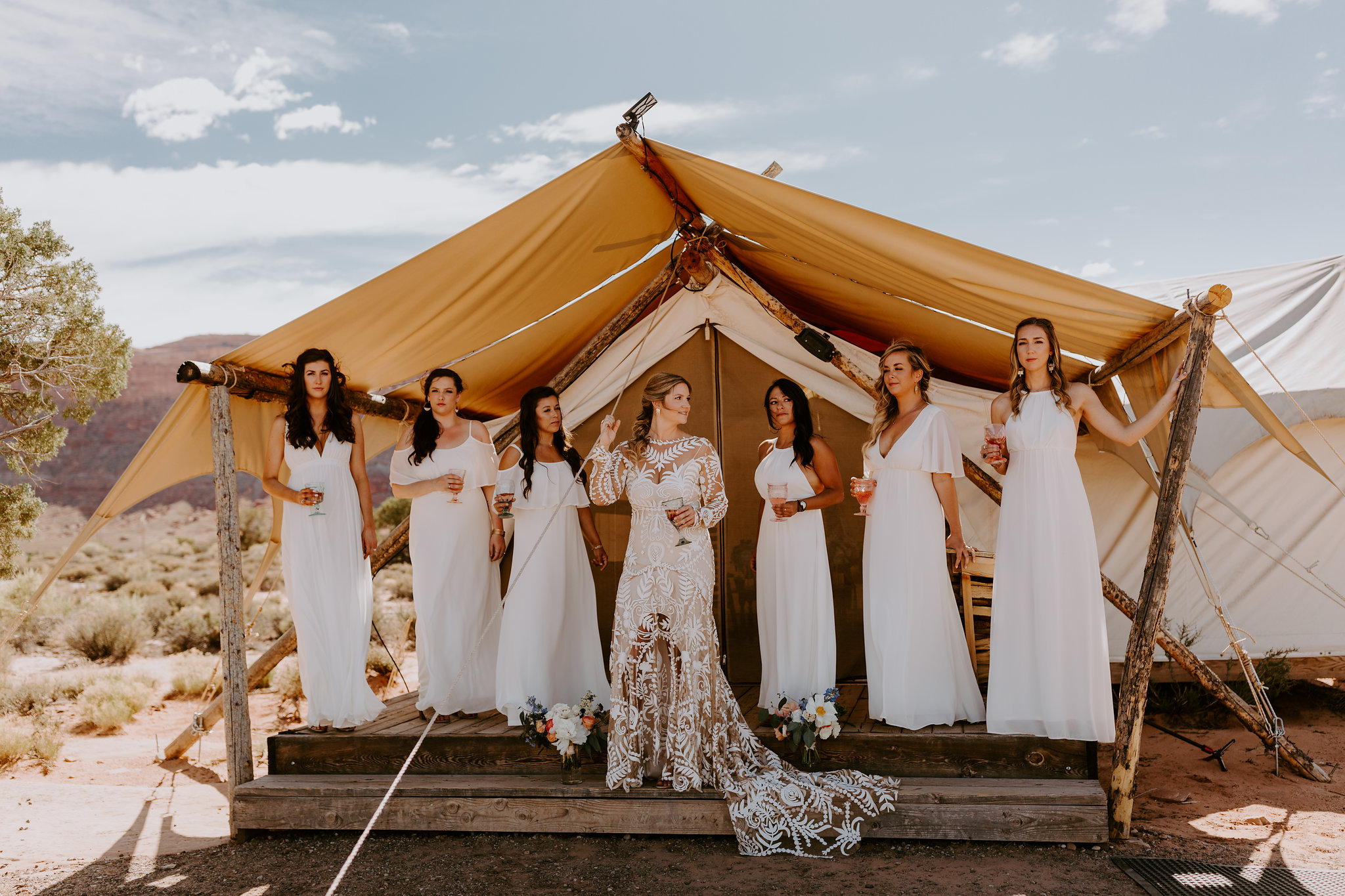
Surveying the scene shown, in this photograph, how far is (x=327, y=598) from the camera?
163 inches

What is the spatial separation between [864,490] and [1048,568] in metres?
0.87

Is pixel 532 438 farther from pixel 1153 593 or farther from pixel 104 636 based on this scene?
pixel 104 636

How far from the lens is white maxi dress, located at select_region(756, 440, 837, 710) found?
163 inches

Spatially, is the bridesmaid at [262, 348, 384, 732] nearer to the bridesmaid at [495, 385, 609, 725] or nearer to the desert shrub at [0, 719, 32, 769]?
the bridesmaid at [495, 385, 609, 725]

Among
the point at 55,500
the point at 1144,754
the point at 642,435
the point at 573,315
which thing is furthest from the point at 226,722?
the point at 55,500

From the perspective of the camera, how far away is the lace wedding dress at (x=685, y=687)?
359cm

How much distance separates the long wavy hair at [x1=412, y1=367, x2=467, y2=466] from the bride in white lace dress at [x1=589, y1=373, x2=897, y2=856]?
1.38 metres

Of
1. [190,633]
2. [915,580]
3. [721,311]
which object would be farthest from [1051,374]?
[190,633]

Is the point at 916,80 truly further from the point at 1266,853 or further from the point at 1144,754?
the point at 1266,853

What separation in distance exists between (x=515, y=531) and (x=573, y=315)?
157cm

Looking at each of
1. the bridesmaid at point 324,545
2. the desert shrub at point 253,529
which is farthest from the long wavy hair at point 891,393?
the desert shrub at point 253,529

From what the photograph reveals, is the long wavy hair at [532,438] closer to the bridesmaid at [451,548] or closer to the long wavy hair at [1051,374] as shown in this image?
the bridesmaid at [451,548]

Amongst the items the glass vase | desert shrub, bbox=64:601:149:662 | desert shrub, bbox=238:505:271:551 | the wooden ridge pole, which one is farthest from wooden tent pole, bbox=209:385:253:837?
desert shrub, bbox=238:505:271:551

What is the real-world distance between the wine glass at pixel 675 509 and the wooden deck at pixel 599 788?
1.06 meters
